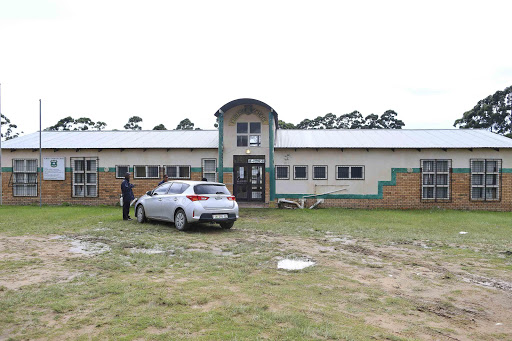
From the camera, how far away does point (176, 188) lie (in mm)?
11164

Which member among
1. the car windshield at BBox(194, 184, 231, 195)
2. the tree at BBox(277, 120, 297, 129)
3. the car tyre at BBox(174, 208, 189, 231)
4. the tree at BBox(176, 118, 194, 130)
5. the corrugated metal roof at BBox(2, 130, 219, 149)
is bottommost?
the car tyre at BBox(174, 208, 189, 231)

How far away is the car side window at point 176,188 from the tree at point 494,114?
43.3 metres

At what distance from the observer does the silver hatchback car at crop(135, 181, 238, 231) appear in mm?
10234

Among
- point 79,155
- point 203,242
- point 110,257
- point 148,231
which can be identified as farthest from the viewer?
point 79,155

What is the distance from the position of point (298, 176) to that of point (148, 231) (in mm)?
10192

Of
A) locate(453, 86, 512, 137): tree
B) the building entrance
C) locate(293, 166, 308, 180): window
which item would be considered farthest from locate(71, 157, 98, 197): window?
locate(453, 86, 512, 137): tree

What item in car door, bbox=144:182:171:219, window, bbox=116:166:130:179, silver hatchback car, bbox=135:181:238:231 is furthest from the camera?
window, bbox=116:166:130:179

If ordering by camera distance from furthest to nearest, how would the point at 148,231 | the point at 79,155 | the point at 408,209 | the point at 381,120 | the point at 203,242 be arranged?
the point at 381,120 < the point at 79,155 < the point at 408,209 < the point at 148,231 < the point at 203,242

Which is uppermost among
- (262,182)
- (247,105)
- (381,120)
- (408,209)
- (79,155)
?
(381,120)

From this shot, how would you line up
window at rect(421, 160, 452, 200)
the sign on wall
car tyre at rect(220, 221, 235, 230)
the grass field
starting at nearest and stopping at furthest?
the grass field, car tyre at rect(220, 221, 235, 230), window at rect(421, 160, 452, 200), the sign on wall

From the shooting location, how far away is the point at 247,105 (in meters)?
18.8

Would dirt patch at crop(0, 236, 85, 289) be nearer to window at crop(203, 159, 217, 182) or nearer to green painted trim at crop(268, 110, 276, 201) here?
window at crop(203, 159, 217, 182)

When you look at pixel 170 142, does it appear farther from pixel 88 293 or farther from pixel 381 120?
pixel 381 120

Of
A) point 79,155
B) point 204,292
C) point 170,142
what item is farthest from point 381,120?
point 204,292
